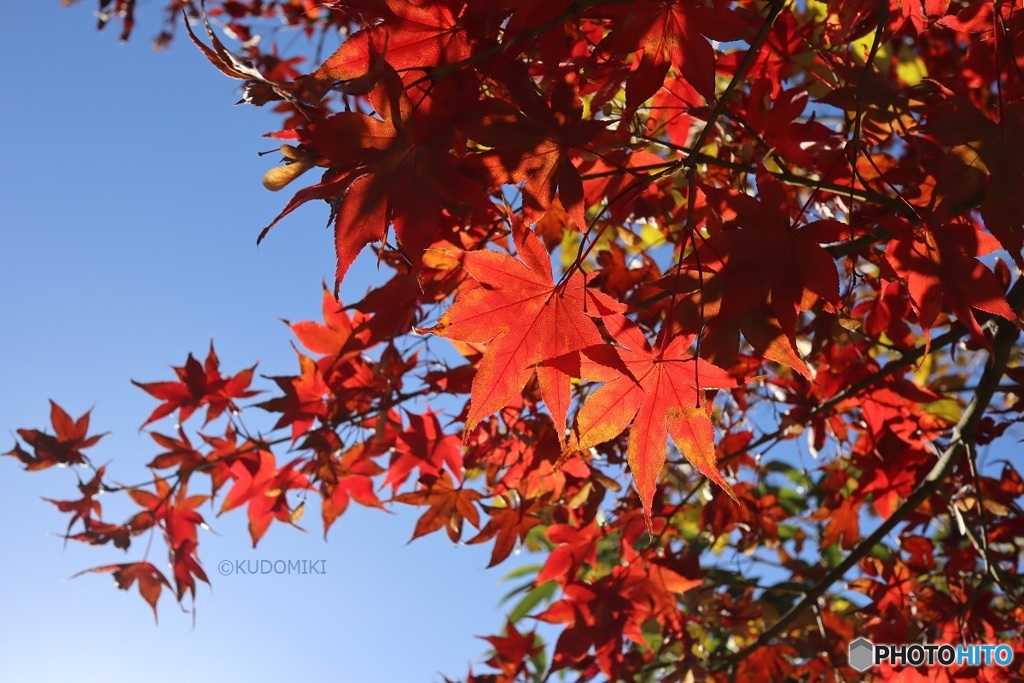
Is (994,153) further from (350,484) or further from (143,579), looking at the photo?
(143,579)

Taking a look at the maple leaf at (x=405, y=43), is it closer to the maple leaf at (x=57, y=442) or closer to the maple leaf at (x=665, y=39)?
the maple leaf at (x=665, y=39)

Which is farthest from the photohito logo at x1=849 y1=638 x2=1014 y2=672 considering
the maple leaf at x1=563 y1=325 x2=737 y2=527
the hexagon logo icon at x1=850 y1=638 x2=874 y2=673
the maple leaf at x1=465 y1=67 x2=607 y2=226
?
the maple leaf at x1=465 y1=67 x2=607 y2=226

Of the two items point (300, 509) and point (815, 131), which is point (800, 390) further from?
point (300, 509)

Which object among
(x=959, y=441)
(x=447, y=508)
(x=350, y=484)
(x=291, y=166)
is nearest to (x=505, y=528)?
(x=447, y=508)

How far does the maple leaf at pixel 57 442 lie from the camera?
1.55 metres

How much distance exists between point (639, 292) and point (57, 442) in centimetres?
122

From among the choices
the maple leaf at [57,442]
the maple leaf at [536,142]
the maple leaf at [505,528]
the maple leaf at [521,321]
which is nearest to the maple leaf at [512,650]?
the maple leaf at [505,528]

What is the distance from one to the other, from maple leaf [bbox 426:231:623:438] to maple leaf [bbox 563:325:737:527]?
38 millimetres

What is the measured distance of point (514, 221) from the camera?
759mm

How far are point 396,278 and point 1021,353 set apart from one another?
4.16ft

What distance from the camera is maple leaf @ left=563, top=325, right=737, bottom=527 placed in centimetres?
81

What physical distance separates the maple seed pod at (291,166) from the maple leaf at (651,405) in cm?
33

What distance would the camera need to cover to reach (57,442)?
1.56 meters

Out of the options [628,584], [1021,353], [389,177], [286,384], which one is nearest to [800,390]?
[1021,353]
